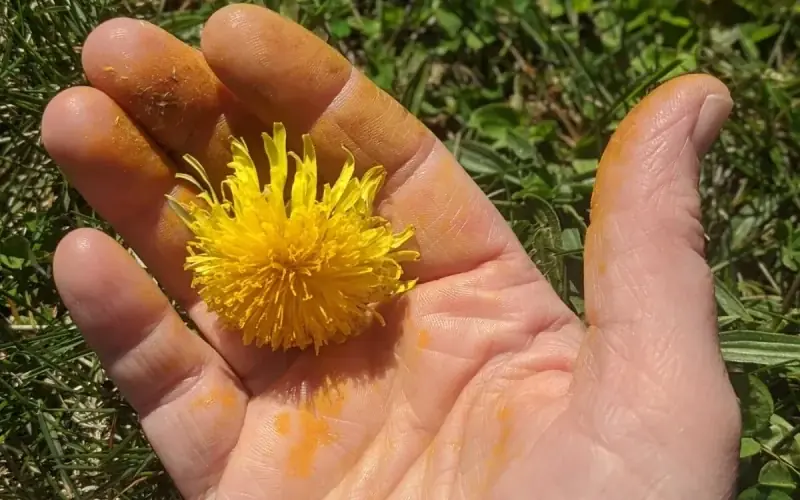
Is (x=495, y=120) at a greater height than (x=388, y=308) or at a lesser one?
greater

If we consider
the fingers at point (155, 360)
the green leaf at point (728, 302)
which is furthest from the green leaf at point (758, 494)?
the fingers at point (155, 360)

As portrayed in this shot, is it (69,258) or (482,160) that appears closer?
(69,258)

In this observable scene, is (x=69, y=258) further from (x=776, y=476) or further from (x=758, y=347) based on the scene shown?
(x=776, y=476)

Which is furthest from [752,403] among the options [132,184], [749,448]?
[132,184]

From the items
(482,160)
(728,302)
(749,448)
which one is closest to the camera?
(749,448)

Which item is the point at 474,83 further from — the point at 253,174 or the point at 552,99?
the point at 253,174

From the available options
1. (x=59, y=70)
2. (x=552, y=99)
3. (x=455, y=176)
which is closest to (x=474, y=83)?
(x=552, y=99)

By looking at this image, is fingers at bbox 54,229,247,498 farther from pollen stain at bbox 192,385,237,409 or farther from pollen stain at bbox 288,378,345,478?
pollen stain at bbox 288,378,345,478

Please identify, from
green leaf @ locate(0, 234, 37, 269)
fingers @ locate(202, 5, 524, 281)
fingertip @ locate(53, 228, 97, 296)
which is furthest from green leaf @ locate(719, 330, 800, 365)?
green leaf @ locate(0, 234, 37, 269)
